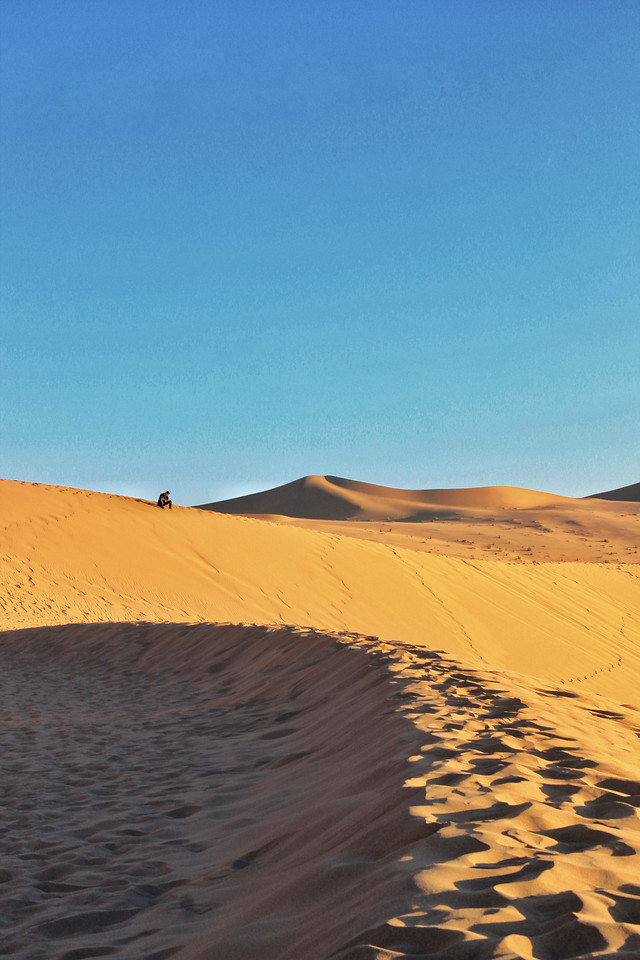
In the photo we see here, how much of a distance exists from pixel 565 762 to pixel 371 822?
47.2 inches

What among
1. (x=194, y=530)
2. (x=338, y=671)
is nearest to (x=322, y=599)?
(x=194, y=530)

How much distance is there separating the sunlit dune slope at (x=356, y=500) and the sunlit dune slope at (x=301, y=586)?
29987 millimetres

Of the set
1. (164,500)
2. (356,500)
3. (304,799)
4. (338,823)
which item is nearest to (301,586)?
(164,500)

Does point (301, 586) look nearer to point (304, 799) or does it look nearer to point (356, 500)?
point (304, 799)

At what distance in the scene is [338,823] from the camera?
3.04 m

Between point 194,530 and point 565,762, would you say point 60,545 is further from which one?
point 565,762

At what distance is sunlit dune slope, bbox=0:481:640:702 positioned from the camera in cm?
1430

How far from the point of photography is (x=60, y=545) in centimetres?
1861

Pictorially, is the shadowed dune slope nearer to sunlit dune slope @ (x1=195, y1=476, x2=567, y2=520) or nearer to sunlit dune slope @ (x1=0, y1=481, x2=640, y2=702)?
sunlit dune slope @ (x1=195, y1=476, x2=567, y2=520)

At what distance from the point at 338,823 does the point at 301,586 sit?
47.8ft

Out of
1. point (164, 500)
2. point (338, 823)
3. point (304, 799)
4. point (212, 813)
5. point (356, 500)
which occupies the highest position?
point (356, 500)

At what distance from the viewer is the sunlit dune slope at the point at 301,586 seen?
14297 millimetres

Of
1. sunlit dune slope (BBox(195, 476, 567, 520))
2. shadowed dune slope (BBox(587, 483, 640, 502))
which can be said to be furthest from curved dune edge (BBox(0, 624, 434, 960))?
shadowed dune slope (BBox(587, 483, 640, 502))

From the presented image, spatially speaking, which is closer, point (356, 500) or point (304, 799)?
point (304, 799)
